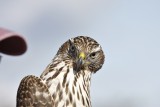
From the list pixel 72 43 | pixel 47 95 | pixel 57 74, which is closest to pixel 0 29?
pixel 47 95

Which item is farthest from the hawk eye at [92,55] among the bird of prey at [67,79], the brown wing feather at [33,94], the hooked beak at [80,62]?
the brown wing feather at [33,94]

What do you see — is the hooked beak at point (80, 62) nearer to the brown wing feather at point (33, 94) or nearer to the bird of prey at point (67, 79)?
the bird of prey at point (67, 79)

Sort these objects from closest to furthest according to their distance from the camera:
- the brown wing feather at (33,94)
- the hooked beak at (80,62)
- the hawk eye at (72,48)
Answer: the brown wing feather at (33,94) → the hooked beak at (80,62) → the hawk eye at (72,48)

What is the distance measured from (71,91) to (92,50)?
0.95 m

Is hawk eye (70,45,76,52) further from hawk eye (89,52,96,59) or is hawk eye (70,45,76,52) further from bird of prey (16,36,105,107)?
hawk eye (89,52,96,59)

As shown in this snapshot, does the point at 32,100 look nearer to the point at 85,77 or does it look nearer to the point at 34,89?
the point at 34,89

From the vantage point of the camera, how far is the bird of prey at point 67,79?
5.08 m

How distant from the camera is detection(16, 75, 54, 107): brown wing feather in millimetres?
5012

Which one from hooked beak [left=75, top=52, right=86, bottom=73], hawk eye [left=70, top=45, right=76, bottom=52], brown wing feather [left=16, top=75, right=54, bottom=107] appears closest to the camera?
brown wing feather [left=16, top=75, right=54, bottom=107]

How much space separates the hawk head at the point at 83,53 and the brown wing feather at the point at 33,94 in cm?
71

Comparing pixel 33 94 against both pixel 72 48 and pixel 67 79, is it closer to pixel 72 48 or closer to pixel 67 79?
pixel 67 79

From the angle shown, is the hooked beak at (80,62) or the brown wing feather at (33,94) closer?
the brown wing feather at (33,94)

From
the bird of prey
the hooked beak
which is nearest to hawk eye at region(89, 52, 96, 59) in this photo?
the bird of prey

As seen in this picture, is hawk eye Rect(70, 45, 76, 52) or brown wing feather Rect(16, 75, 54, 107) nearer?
brown wing feather Rect(16, 75, 54, 107)
